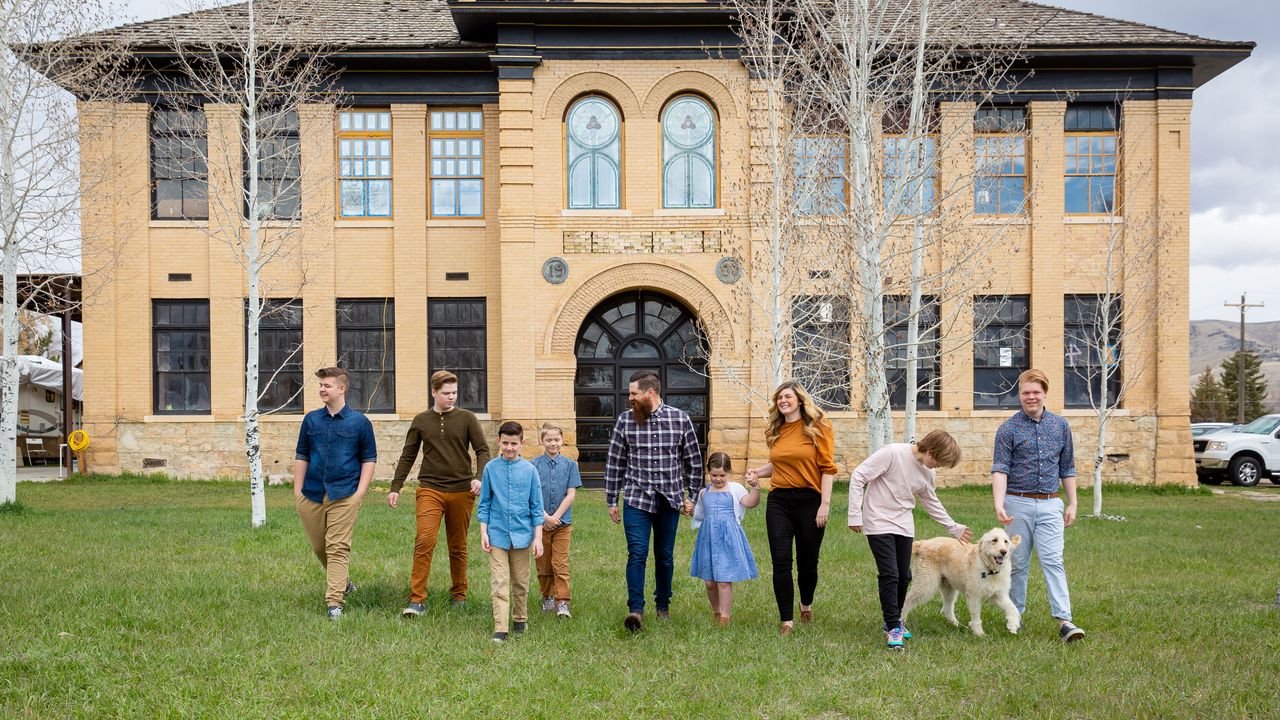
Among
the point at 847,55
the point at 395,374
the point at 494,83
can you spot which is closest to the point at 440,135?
the point at 494,83

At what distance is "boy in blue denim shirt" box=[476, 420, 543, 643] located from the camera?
798 centimetres

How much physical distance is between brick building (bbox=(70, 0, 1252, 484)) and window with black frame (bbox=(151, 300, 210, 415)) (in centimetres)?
4

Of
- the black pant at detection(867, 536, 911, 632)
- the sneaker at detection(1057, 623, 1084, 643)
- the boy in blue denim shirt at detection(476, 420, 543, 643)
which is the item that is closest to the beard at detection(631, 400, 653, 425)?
the boy in blue denim shirt at detection(476, 420, 543, 643)

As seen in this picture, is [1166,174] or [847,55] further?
[1166,174]

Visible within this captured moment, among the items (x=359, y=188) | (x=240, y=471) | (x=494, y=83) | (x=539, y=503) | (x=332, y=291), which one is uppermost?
(x=494, y=83)

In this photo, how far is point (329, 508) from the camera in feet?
28.0

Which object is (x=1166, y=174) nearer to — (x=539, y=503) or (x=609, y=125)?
(x=609, y=125)

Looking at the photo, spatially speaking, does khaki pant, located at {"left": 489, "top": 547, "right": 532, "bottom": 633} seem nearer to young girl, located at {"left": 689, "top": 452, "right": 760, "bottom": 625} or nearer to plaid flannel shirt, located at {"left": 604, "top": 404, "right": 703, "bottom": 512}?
plaid flannel shirt, located at {"left": 604, "top": 404, "right": 703, "bottom": 512}

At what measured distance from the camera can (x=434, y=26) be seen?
75.6 ft

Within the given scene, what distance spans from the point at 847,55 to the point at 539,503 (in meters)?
10.9

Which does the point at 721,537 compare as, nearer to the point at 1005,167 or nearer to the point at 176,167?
the point at 1005,167

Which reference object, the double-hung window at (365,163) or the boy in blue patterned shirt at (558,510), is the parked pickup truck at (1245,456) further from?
the boy in blue patterned shirt at (558,510)

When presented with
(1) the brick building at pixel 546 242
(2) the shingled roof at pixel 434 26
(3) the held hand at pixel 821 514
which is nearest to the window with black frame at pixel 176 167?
(1) the brick building at pixel 546 242

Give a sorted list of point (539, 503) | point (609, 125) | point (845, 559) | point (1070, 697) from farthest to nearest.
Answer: point (609, 125) < point (845, 559) < point (539, 503) < point (1070, 697)
